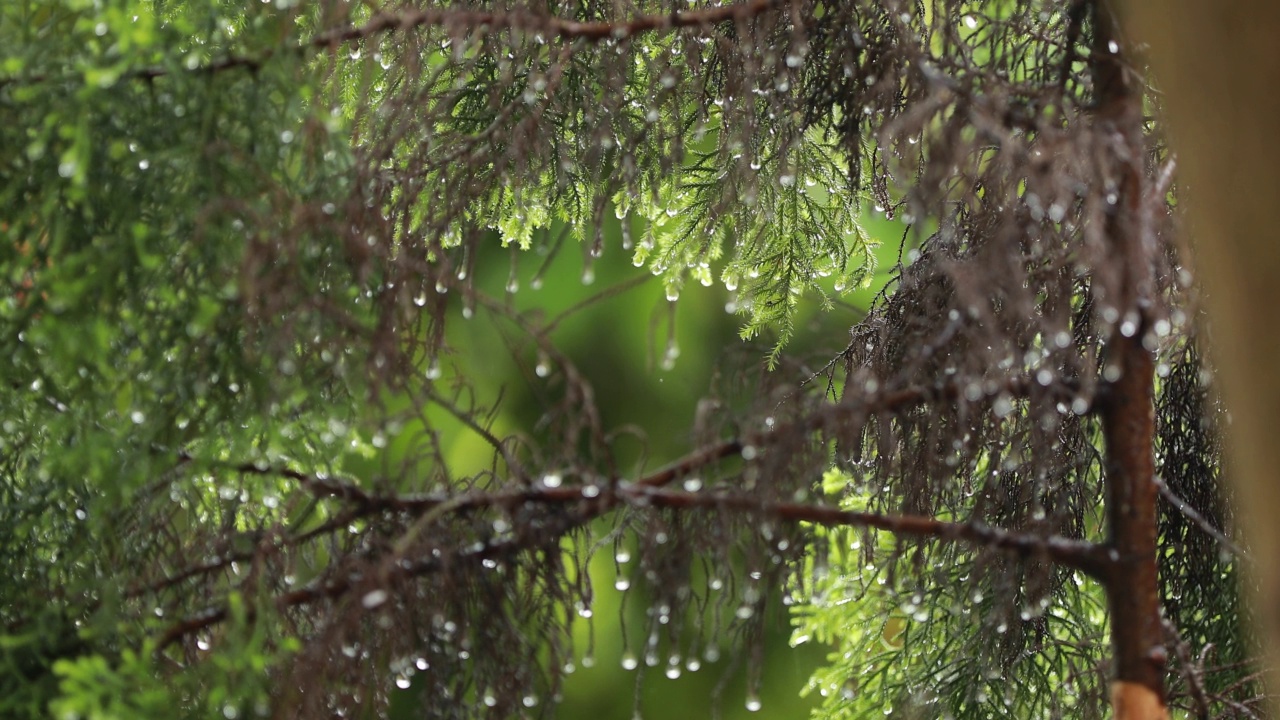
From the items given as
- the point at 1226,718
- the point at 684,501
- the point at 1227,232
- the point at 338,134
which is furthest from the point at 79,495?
the point at 1226,718

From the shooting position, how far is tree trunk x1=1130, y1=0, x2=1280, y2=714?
1.19 m

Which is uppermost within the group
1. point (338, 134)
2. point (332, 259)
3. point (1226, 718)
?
point (338, 134)

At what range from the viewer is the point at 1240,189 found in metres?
1.20

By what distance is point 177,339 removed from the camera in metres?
1.57

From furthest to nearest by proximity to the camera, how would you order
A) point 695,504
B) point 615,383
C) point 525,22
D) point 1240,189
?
point 615,383 → point 525,22 → point 695,504 → point 1240,189

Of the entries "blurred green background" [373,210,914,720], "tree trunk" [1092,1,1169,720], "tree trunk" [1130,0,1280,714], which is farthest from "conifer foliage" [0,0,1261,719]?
"blurred green background" [373,210,914,720]

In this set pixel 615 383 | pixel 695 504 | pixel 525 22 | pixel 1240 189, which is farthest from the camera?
pixel 615 383

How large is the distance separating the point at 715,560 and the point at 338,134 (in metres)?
0.82

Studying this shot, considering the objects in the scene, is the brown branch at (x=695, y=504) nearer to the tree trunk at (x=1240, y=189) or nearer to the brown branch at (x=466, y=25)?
the tree trunk at (x=1240, y=189)

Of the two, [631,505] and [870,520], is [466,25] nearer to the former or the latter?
[631,505]

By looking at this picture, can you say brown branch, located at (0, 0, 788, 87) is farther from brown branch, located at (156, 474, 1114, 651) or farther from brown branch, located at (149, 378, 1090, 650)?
brown branch, located at (156, 474, 1114, 651)

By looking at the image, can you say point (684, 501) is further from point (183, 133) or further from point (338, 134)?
point (183, 133)

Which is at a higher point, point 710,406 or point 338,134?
point 338,134

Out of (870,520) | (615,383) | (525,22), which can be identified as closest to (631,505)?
(870,520)
